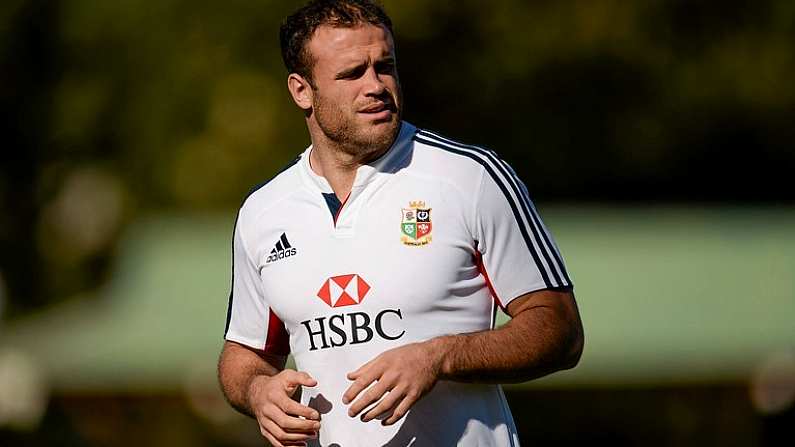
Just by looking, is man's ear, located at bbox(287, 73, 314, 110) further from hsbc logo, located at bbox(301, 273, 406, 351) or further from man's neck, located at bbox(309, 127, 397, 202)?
hsbc logo, located at bbox(301, 273, 406, 351)

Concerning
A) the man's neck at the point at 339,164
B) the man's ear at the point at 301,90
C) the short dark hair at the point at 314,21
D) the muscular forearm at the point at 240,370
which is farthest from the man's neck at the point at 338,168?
the muscular forearm at the point at 240,370

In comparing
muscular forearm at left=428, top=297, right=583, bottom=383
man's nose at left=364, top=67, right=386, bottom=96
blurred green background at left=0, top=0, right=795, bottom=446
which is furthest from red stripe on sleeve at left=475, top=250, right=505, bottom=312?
blurred green background at left=0, top=0, right=795, bottom=446

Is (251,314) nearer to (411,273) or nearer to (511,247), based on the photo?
(411,273)

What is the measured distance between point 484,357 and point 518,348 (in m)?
0.12

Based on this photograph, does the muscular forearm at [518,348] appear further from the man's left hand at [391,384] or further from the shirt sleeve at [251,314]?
the shirt sleeve at [251,314]

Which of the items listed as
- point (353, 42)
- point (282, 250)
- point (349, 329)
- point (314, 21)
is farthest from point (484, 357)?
point (314, 21)

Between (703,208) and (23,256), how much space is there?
819cm

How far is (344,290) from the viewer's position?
17.1ft

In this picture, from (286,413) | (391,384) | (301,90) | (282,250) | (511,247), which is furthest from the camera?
(301,90)

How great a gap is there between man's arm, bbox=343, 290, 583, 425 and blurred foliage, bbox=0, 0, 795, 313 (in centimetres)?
1264

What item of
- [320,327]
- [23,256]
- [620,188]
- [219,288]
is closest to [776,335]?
[219,288]

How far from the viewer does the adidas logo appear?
540cm

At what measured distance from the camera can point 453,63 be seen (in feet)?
59.6

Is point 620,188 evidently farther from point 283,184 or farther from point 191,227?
point 283,184
